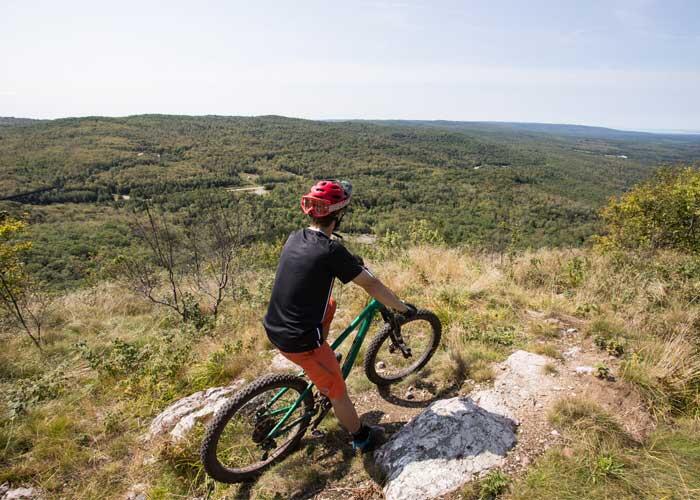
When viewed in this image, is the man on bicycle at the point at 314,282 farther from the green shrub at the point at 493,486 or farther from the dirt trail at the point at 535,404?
the green shrub at the point at 493,486

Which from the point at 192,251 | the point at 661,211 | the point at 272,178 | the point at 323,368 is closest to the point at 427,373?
the point at 323,368

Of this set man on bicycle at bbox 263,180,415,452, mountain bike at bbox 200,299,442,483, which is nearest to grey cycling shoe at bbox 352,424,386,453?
mountain bike at bbox 200,299,442,483

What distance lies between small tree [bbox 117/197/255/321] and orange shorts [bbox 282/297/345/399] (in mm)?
4852

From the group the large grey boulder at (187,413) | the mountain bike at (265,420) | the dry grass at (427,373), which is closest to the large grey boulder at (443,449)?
the dry grass at (427,373)

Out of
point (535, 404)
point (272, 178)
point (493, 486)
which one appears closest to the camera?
point (493, 486)

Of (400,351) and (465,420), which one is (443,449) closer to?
(465,420)

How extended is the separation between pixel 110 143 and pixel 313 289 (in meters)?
138

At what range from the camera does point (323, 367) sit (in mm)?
2711

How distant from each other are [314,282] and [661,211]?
21.4 m

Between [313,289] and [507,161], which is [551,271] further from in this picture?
[507,161]

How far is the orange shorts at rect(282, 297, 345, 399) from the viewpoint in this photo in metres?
2.65

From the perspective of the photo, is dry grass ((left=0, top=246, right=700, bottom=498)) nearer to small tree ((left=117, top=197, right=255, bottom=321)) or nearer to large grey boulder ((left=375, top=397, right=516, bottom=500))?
large grey boulder ((left=375, top=397, right=516, bottom=500))

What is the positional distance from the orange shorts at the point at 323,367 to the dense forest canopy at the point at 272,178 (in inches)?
319

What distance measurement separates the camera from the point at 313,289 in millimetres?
2475
